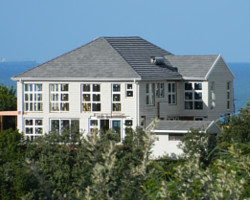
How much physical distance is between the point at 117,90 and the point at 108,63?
405 cm

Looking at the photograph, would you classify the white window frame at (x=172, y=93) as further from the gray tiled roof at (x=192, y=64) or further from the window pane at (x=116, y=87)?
the window pane at (x=116, y=87)

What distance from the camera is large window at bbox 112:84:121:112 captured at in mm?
62625

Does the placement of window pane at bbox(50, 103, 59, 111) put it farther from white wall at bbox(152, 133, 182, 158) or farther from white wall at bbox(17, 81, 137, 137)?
white wall at bbox(152, 133, 182, 158)

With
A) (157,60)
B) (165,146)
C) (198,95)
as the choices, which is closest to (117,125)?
(165,146)

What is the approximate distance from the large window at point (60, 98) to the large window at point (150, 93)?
21.9 feet

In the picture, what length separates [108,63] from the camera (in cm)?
6600

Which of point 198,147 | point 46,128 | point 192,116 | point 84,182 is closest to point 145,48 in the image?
point 192,116

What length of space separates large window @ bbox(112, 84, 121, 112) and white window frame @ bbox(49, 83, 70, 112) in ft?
13.9

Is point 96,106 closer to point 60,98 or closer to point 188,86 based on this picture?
point 60,98

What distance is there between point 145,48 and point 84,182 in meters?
58.8

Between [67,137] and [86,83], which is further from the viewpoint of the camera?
[86,83]

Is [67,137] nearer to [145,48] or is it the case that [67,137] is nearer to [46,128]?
[46,128]

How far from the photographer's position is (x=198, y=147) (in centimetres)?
5056

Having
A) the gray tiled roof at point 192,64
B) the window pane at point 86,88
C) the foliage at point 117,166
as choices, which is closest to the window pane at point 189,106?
the gray tiled roof at point 192,64
